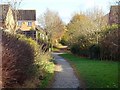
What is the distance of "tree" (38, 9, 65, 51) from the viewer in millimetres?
72438

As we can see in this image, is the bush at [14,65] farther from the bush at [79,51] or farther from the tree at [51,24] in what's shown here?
the tree at [51,24]

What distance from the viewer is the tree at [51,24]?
7244 centimetres

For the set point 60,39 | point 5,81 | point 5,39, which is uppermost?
point 5,39

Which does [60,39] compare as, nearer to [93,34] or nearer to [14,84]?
[93,34]

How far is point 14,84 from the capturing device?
11305 mm

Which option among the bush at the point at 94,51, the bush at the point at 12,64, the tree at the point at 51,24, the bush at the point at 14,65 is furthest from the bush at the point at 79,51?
the bush at the point at 12,64

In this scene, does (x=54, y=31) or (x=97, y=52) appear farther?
(x=54, y=31)

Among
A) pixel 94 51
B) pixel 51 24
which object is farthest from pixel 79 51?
pixel 51 24

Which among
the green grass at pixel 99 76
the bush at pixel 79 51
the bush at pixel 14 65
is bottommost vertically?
the bush at pixel 79 51

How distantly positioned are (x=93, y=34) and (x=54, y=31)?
3637cm

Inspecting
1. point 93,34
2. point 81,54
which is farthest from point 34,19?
point 93,34

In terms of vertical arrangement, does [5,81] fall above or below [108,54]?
above

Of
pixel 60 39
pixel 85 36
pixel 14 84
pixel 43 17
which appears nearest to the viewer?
pixel 14 84

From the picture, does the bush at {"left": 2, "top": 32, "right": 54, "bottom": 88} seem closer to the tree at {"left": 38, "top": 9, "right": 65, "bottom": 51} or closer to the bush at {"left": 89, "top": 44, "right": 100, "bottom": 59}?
the bush at {"left": 89, "top": 44, "right": 100, "bottom": 59}
